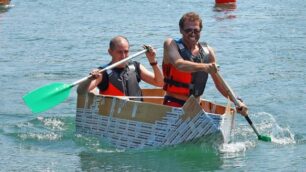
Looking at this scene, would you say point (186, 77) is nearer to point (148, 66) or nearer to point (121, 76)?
point (121, 76)

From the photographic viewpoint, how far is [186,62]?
7.98m

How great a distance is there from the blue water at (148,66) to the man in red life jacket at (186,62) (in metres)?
0.52

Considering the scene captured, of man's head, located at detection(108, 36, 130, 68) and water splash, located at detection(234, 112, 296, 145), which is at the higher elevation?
man's head, located at detection(108, 36, 130, 68)

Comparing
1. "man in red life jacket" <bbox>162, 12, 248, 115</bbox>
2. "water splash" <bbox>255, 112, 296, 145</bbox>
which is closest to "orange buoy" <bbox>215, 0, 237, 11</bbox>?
"water splash" <bbox>255, 112, 296, 145</bbox>

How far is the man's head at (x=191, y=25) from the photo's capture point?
8.00 m

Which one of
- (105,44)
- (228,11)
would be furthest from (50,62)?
(228,11)

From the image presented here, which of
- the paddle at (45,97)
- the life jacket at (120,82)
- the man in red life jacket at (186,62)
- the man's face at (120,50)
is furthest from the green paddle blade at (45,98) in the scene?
the man in red life jacket at (186,62)

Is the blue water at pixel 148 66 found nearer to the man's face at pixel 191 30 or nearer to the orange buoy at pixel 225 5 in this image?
the orange buoy at pixel 225 5

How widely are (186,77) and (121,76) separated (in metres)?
0.91

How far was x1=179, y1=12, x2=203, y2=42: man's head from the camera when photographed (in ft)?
26.2

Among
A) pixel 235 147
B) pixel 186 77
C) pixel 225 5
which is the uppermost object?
pixel 186 77

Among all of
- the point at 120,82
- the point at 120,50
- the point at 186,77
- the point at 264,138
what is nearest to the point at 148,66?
the point at 120,82

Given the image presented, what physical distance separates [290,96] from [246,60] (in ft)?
9.90

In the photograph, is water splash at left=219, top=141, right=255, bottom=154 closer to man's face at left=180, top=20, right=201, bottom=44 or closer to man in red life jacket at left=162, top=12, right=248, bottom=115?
man in red life jacket at left=162, top=12, right=248, bottom=115
